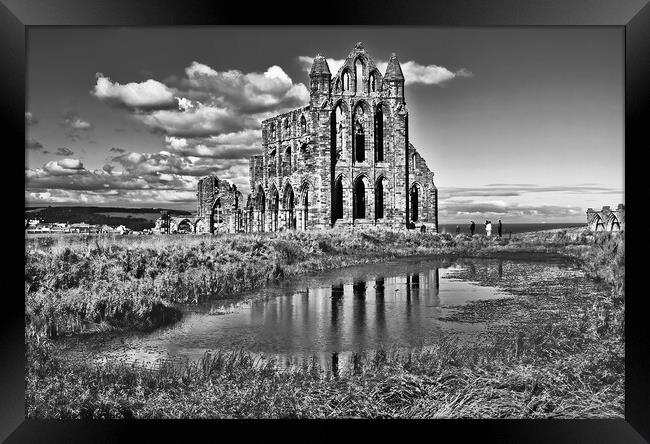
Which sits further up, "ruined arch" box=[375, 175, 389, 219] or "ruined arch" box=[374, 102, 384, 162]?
"ruined arch" box=[374, 102, 384, 162]

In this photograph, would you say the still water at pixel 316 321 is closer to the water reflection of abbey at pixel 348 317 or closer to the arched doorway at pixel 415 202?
the water reflection of abbey at pixel 348 317

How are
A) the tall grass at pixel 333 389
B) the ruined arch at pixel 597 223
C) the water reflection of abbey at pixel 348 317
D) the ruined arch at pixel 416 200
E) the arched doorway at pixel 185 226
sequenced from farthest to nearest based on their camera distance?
the ruined arch at pixel 416 200, the arched doorway at pixel 185 226, the ruined arch at pixel 597 223, the water reflection of abbey at pixel 348 317, the tall grass at pixel 333 389

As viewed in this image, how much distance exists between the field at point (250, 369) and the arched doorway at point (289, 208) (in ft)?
53.9

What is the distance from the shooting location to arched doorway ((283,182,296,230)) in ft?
101

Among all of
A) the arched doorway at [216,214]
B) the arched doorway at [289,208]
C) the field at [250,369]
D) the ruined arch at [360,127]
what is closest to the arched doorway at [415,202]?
the ruined arch at [360,127]

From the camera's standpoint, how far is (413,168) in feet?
92.5

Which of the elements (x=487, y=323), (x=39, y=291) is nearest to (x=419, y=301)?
(x=487, y=323)

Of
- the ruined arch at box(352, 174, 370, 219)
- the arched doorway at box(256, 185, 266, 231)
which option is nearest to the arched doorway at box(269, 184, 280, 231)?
the arched doorway at box(256, 185, 266, 231)

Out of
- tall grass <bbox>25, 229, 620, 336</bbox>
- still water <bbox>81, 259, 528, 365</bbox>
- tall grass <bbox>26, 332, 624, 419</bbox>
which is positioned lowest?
tall grass <bbox>26, 332, 624, 419</bbox>

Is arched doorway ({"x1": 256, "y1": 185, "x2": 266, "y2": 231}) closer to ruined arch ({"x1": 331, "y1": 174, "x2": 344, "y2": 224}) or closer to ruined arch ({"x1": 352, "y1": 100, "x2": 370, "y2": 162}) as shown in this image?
ruined arch ({"x1": 331, "y1": 174, "x2": 344, "y2": 224})

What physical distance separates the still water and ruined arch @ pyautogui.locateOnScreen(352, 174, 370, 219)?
1193 cm

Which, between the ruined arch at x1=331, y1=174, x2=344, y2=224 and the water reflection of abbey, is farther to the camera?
the ruined arch at x1=331, y1=174, x2=344, y2=224

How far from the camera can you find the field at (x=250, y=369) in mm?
9052
